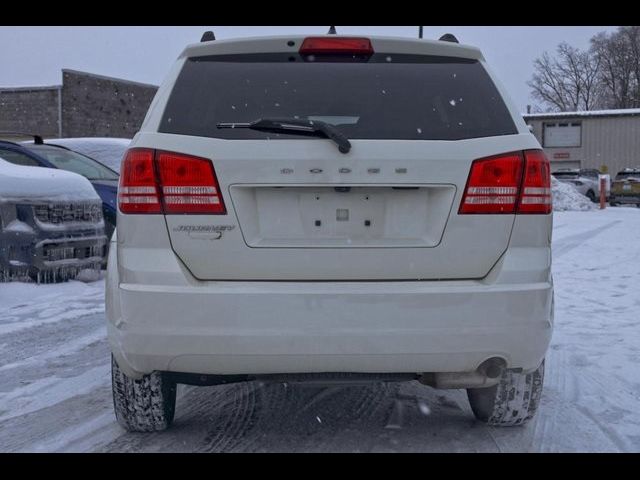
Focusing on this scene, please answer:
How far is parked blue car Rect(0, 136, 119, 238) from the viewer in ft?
30.5

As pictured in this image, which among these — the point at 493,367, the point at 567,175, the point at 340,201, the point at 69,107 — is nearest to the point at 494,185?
the point at 340,201

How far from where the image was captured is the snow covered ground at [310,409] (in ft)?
10.9

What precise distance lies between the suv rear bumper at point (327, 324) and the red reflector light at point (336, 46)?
1.02 metres

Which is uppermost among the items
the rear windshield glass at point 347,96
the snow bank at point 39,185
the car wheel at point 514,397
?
the rear windshield glass at point 347,96

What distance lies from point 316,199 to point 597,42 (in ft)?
255

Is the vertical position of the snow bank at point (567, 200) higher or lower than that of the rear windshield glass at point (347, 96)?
lower

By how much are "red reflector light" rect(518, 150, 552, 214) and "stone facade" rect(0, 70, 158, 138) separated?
72.0 feet

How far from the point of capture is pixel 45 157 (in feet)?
31.0

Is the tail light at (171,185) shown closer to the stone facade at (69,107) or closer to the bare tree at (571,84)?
the stone facade at (69,107)

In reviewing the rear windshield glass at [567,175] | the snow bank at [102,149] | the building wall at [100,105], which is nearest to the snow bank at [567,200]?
the rear windshield glass at [567,175]

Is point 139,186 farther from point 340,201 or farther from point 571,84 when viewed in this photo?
point 571,84

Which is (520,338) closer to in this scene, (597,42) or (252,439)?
(252,439)

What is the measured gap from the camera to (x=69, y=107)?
22.9 m
